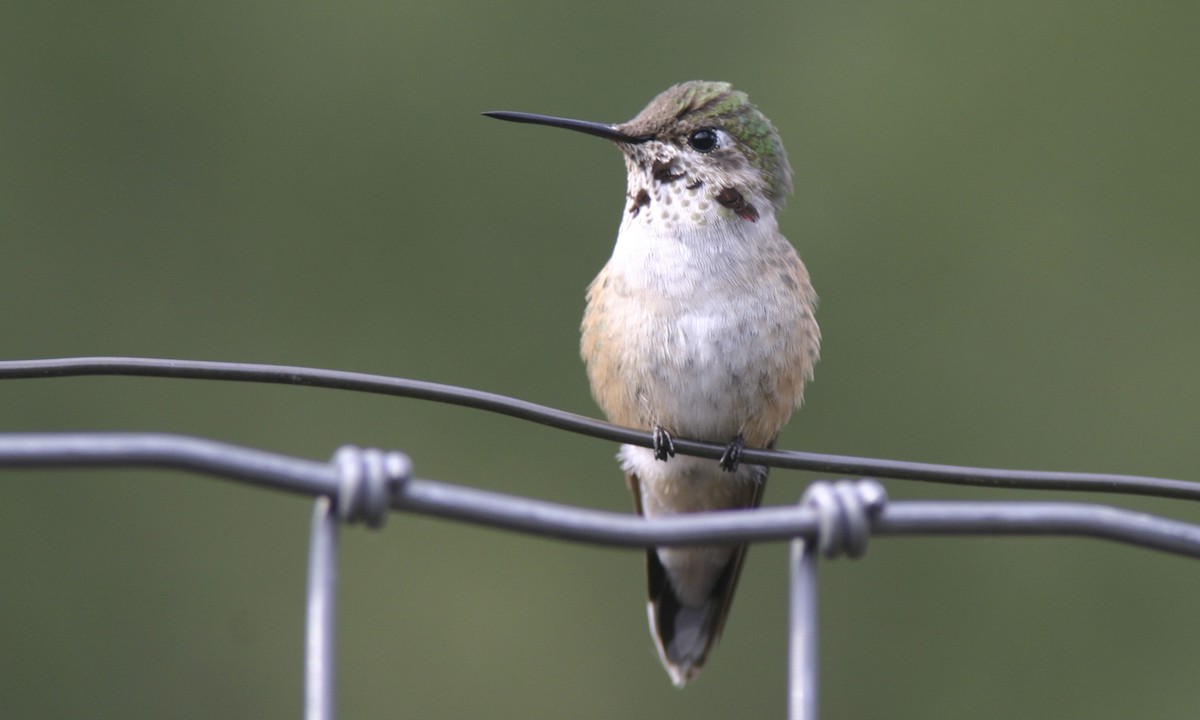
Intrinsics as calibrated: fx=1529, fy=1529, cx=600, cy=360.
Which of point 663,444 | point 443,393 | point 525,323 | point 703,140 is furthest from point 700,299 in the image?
point 525,323

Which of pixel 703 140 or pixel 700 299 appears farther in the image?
pixel 703 140

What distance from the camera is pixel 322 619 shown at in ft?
4.58

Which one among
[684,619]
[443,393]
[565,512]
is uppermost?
[684,619]

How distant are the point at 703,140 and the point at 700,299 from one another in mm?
554

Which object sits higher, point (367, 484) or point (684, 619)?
point (684, 619)

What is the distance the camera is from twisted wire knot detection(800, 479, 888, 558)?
5.02 ft

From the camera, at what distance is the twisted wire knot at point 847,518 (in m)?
1.53

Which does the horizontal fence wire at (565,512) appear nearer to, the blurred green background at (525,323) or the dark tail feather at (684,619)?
the dark tail feather at (684,619)

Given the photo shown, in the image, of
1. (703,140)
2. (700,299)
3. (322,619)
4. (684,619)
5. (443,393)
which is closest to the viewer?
(322,619)

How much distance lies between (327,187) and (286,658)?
2422 millimetres

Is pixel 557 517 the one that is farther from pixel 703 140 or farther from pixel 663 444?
pixel 703 140

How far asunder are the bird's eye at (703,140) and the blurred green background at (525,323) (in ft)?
10.9

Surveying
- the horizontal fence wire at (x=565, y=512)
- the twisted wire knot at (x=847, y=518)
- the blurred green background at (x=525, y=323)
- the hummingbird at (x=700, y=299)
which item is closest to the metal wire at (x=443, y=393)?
the horizontal fence wire at (x=565, y=512)

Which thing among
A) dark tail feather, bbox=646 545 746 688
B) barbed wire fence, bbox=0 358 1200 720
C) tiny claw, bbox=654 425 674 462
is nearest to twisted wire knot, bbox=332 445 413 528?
barbed wire fence, bbox=0 358 1200 720
